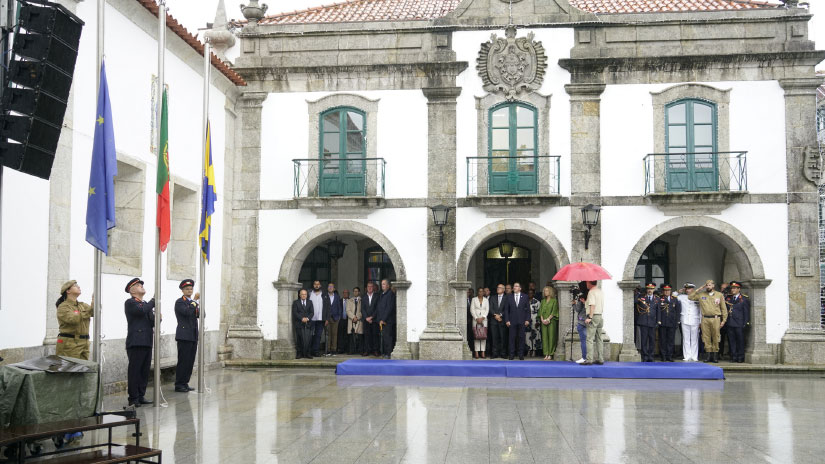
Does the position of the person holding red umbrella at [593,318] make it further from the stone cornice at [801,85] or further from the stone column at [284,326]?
the stone column at [284,326]

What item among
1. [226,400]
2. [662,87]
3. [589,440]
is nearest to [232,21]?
[662,87]

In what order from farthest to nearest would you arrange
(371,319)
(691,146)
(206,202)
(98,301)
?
1. (371,319)
2. (691,146)
3. (206,202)
4. (98,301)

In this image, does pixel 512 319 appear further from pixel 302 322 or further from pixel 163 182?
pixel 163 182

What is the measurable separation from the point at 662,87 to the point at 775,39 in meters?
2.33

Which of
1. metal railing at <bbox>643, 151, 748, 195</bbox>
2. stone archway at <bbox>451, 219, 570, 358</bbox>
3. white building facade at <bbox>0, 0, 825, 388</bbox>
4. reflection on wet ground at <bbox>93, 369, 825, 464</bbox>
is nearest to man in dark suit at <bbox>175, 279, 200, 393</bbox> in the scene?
reflection on wet ground at <bbox>93, 369, 825, 464</bbox>

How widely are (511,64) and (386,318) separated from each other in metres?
5.68

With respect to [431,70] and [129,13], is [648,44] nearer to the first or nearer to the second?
[431,70]

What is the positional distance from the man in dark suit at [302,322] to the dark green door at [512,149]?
14.3 feet

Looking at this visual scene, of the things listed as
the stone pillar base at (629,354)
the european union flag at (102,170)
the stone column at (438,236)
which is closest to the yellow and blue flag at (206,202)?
the european union flag at (102,170)

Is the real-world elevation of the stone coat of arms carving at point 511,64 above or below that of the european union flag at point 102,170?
above

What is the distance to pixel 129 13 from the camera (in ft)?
40.1

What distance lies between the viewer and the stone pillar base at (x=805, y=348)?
15281mm

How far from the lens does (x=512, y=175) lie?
16.3 metres

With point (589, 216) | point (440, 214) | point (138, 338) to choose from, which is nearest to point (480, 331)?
point (440, 214)
